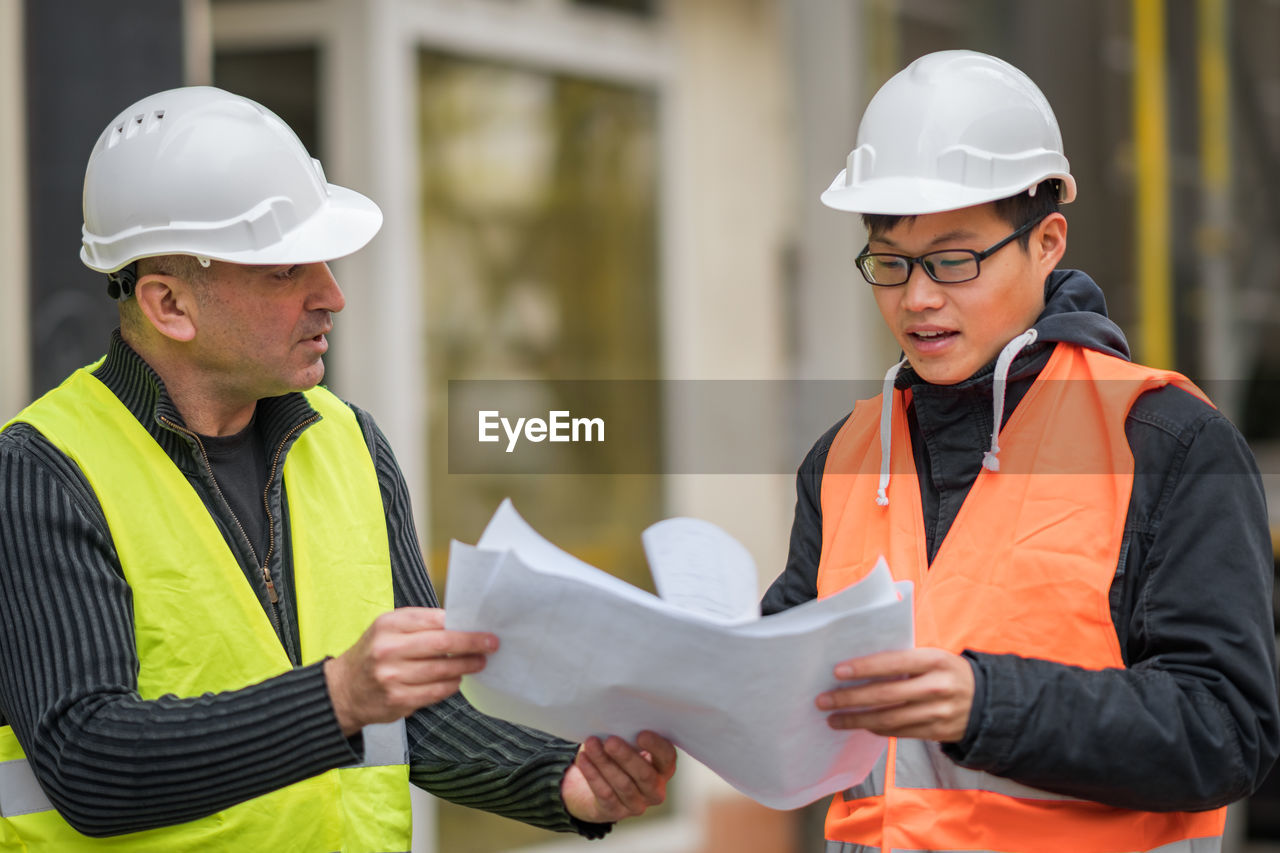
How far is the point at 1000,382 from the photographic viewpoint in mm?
2111

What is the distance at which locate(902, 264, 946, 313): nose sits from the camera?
2.13m

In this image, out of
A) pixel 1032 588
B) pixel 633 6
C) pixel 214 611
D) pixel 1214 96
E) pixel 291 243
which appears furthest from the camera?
pixel 1214 96

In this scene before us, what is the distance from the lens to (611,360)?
607 centimetres

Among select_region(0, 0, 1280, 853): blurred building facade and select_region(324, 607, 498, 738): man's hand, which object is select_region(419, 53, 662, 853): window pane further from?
select_region(324, 607, 498, 738): man's hand

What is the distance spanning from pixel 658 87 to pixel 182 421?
3963mm

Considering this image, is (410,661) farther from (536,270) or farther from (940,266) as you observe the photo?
(536,270)

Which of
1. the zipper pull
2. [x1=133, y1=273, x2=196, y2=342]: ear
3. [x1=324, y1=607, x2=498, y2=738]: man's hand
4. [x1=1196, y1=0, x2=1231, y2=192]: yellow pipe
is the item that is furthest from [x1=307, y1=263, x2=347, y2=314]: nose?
[x1=1196, y1=0, x2=1231, y2=192]: yellow pipe

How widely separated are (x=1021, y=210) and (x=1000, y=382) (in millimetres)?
270

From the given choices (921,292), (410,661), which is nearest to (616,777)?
(410,661)

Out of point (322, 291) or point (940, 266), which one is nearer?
point (940, 266)

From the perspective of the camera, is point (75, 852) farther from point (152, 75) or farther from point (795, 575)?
point (152, 75)

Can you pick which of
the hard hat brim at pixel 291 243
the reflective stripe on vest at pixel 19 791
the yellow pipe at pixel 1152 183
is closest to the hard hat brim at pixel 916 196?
the hard hat brim at pixel 291 243

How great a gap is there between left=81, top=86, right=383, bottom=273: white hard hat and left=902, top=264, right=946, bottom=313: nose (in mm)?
875

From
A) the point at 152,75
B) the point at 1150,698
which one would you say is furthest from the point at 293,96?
the point at 1150,698
